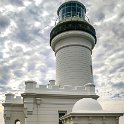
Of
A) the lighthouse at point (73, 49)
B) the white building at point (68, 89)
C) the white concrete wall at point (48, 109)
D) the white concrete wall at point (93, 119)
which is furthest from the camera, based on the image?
the lighthouse at point (73, 49)

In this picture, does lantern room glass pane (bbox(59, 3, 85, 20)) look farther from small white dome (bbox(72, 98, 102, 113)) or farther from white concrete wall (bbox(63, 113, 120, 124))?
white concrete wall (bbox(63, 113, 120, 124))

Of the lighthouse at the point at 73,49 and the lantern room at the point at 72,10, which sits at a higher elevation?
the lantern room at the point at 72,10

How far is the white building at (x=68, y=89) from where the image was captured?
63.4 ft

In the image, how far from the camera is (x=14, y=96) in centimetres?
2667

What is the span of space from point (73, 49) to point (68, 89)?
18.9 ft

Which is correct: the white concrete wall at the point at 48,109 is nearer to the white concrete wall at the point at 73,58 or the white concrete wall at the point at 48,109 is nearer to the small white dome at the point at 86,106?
the white concrete wall at the point at 73,58

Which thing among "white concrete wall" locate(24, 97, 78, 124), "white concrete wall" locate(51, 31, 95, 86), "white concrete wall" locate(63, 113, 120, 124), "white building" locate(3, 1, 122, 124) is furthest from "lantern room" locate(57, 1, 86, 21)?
"white concrete wall" locate(63, 113, 120, 124)

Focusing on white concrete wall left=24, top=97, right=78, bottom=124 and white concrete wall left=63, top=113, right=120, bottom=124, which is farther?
white concrete wall left=24, top=97, right=78, bottom=124

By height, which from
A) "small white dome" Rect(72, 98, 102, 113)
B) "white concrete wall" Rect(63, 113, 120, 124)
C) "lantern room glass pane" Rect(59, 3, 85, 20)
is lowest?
"white concrete wall" Rect(63, 113, 120, 124)

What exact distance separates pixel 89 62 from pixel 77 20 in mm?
5371

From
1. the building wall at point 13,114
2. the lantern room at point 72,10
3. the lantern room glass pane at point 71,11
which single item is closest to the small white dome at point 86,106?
the building wall at point 13,114

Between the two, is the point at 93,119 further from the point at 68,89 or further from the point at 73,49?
the point at 73,49

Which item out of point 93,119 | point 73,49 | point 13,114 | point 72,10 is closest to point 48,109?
point 13,114

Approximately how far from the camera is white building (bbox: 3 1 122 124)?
63.4 ft
